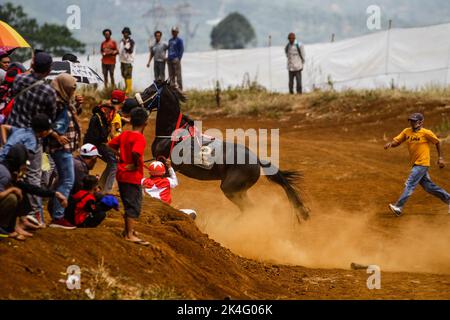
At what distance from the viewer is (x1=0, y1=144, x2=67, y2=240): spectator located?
324 inches

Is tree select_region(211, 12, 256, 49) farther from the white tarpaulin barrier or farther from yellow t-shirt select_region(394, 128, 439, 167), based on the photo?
yellow t-shirt select_region(394, 128, 439, 167)

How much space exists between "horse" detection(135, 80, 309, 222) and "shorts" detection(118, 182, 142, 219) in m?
4.47

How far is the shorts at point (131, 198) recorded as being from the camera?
9328 millimetres

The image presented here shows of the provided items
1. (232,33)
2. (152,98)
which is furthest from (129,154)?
(232,33)

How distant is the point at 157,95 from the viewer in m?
14.0

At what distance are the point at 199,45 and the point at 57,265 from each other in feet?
557

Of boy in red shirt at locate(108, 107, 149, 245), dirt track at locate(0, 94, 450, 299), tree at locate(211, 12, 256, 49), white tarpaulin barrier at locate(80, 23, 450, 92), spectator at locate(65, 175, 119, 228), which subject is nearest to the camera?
dirt track at locate(0, 94, 450, 299)

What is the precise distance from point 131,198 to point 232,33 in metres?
118

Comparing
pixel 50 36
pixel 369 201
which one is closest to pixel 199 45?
pixel 50 36

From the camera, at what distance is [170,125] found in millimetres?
14117

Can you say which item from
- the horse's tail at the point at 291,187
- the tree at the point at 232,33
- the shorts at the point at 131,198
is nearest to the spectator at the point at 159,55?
the horse's tail at the point at 291,187

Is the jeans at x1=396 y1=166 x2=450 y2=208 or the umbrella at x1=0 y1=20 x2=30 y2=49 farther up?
the umbrella at x1=0 y1=20 x2=30 y2=49

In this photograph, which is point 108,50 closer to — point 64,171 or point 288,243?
point 288,243

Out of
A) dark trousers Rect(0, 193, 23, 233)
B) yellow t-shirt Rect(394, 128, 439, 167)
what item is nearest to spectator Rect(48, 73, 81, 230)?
dark trousers Rect(0, 193, 23, 233)
